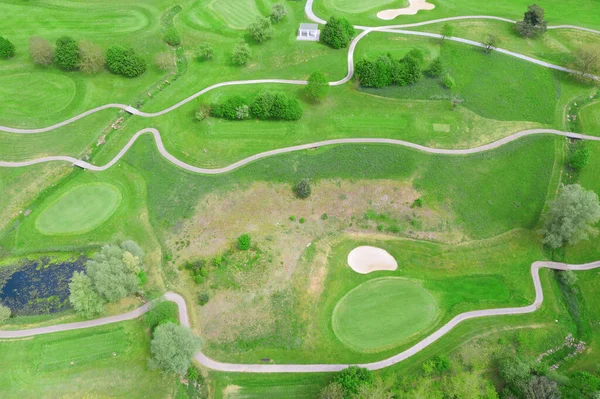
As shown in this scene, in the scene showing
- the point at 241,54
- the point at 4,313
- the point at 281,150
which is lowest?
the point at 4,313

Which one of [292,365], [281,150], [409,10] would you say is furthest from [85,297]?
[409,10]

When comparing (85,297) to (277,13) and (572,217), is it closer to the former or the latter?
(572,217)

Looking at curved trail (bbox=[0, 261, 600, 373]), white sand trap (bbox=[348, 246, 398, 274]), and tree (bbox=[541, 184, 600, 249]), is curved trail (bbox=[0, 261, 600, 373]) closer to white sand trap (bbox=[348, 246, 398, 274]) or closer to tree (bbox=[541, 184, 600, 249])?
tree (bbox=[541, 184, 600, 249])

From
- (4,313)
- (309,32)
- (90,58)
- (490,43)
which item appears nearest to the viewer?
(4,313)

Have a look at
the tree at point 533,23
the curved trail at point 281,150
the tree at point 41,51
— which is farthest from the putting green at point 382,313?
the tree at point 41,51

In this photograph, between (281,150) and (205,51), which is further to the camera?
(205,51)

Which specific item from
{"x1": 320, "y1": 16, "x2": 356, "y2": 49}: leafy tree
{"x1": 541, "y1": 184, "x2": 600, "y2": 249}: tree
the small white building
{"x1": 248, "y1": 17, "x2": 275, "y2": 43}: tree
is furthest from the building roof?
{"x1": 541, "y1": 184, "x2": 600, "y2": 249}: tree

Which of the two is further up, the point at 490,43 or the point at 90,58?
the point at 490,43

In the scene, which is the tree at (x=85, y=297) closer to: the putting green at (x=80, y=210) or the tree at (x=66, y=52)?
the putting green at (x=80, y=210)
